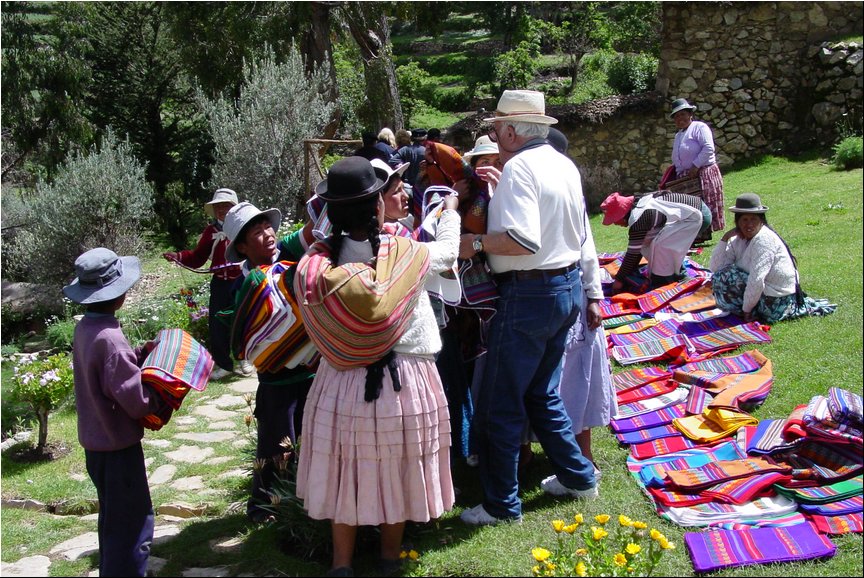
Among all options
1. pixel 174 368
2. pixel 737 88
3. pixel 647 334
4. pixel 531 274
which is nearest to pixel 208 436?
pixel 174 368

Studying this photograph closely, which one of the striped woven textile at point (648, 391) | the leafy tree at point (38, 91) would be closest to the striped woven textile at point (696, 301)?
the striped woven textile at point (648, 391)

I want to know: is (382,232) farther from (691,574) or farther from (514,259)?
(691,574)

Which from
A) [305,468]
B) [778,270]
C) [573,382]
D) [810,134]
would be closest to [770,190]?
[810,134]

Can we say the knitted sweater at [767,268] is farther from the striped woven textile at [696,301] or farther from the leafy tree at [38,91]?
the leafy tree at [38,91]

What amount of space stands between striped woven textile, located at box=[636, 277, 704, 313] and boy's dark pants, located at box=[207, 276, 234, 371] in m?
4.33

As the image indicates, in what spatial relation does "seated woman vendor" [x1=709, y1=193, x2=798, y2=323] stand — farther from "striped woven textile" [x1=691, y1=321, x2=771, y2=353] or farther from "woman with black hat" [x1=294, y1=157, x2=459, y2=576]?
"woman with black hat" [x1=294, y1=157, x2=459, y2=576]

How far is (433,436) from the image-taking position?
3217 millimetres

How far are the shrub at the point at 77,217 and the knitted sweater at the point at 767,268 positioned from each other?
9.38 m

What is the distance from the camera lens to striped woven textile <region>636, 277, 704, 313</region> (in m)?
7.12

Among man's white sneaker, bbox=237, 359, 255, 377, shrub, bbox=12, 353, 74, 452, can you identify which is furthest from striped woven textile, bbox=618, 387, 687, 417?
shrub, bbox=12, 353, 74, 452

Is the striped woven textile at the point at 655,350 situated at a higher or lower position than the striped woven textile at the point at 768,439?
lower

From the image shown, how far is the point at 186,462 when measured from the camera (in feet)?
17.7

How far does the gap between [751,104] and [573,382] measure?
10551mm

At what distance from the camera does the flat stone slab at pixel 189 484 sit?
494cm
